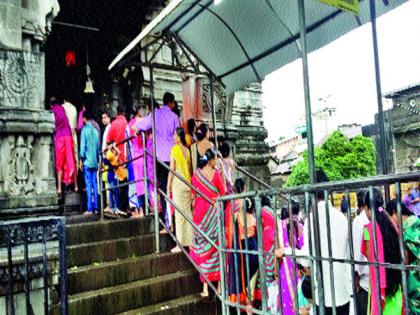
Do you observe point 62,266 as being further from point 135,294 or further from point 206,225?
point 206,225

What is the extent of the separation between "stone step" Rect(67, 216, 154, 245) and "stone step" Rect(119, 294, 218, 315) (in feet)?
3.89

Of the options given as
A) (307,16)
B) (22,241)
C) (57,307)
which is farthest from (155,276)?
(307,16)

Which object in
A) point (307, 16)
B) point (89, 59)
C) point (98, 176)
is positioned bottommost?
point (98, 176)

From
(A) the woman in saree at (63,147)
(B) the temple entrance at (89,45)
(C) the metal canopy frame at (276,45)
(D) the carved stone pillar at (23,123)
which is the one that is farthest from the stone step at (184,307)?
(B) the temple entrance at (89,45)

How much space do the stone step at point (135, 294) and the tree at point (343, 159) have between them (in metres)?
22.1

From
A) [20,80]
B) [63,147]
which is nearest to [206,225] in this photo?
[20,80]

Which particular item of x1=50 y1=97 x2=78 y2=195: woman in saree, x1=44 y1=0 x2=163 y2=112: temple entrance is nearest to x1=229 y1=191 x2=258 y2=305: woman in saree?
x1=50 y1=97 x2=78 y2=195: woman in saree

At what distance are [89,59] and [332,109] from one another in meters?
45.0

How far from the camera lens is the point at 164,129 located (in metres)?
5.96

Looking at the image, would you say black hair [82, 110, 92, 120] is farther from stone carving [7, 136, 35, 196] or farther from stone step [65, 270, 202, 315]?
stone step [65, 270, 202, 315]

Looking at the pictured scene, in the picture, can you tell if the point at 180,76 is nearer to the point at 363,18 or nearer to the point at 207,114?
the point at 207,114

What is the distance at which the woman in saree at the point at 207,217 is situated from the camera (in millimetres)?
4719

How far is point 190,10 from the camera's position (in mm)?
4910

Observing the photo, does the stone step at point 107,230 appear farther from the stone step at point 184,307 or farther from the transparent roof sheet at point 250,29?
the transparent roof sheet at point 250,29
